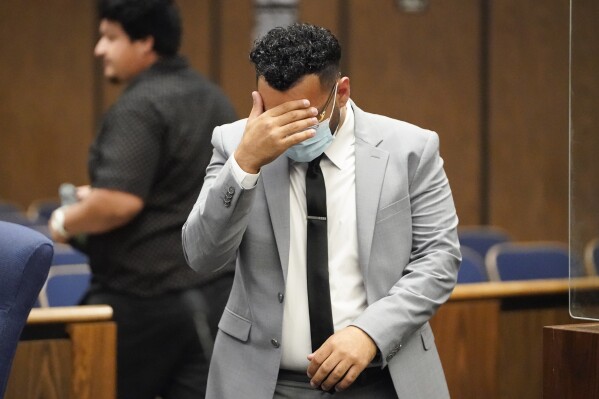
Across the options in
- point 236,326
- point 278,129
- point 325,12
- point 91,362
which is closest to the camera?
point 278,129

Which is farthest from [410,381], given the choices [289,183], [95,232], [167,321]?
[95,232]

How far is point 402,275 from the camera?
2.21 m

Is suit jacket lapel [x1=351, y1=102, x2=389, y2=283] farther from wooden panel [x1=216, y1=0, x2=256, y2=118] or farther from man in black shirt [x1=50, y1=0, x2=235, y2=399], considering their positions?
wooden panel [x1=216, y1=0, x2=256, y2=118]

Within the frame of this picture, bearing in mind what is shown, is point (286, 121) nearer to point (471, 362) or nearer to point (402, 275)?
point (402, 275)

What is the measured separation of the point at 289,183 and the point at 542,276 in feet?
10.2

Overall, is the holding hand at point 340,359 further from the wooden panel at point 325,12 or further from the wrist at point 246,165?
the wooden panel at point 325,12

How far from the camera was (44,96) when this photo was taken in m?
8.54

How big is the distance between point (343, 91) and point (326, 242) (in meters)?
0.30

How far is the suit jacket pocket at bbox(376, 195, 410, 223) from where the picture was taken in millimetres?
2182

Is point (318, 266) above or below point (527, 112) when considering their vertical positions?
above

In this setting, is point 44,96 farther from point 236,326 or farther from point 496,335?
point 236,326

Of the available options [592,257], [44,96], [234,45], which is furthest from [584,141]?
[44,96]

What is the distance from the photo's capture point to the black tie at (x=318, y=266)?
7.04 ft

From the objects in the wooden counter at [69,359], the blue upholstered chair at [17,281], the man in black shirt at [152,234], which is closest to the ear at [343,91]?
the blue upholstered chair at [17,281]
